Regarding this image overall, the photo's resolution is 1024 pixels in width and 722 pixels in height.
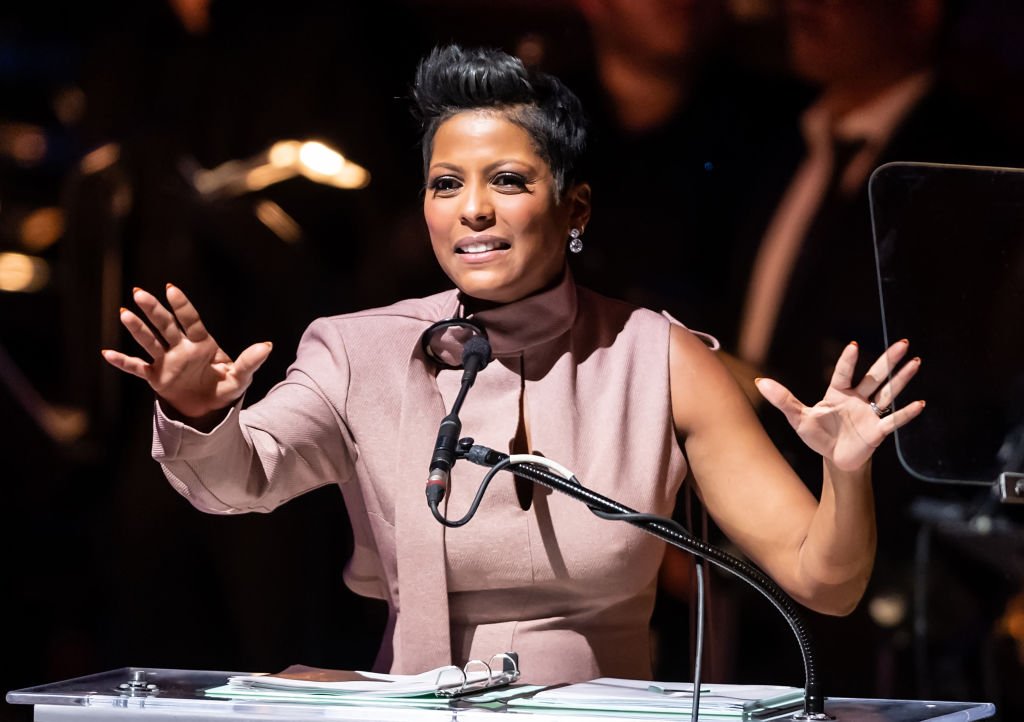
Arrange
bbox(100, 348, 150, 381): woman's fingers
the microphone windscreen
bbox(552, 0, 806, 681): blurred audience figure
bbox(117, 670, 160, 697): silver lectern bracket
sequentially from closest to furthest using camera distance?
bbox(117, 670, 160, 697): silver lectern bracket < bbox(100, 348, 150, 381): woman's fingers < the microphone windscreen < bbox(552, 0, 806, 681): blurred audience figure

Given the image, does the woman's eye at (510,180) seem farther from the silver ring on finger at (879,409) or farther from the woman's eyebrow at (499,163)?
the silver ring on finger at (879,409)

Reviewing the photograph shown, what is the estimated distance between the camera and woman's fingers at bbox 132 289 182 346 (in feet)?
5.17

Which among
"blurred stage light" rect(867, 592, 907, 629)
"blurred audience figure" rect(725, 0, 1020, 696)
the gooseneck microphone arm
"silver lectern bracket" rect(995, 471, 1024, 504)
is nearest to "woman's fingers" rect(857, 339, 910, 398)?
"silver lectern bracket" rect(995, 471, 1024, 504)

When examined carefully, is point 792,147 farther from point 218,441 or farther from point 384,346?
point 218,441

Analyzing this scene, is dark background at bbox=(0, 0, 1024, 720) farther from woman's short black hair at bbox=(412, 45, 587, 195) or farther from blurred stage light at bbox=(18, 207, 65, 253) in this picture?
woman's short black hair at bbox=(412, 45, 587, 195)

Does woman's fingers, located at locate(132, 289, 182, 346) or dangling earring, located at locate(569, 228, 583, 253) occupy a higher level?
dangling earring, located at locate(569, 228, 583, 253)

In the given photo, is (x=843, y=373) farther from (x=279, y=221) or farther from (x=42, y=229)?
(x=42, y=229)

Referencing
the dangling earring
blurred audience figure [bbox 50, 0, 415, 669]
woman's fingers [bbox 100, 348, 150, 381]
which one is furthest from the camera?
blurred audience figure [bbox 50, 0, 415, 669]

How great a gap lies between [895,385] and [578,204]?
0.71 metres

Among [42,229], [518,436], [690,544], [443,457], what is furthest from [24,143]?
[690,544]

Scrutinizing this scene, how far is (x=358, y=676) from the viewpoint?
62.0 inches

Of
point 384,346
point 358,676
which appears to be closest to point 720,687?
point 358,676

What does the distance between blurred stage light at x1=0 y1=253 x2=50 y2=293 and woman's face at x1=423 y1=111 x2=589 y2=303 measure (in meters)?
1.27

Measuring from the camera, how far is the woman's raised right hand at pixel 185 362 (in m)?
1.61
